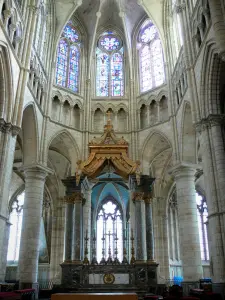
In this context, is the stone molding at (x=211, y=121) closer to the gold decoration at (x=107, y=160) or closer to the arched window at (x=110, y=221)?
the gold decoration at (x=107, y=160)

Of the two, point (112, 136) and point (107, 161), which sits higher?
point (112, 136)

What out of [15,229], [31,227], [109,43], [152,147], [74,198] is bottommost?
[31,227]

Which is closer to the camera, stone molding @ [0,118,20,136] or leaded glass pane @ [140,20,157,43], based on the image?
stone molding @ [0,118,20,136]

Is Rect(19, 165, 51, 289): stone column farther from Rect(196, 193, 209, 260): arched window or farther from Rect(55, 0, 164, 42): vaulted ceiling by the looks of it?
Rect(196, 193, 209, 260): arched window

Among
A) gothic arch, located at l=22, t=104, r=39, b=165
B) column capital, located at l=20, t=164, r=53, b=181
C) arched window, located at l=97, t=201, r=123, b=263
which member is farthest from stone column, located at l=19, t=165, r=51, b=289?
arched window, located at l=97, t=201, r=123, b=263

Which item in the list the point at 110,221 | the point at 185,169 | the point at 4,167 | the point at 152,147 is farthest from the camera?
the point at 110,221

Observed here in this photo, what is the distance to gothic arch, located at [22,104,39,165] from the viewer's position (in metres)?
20.3

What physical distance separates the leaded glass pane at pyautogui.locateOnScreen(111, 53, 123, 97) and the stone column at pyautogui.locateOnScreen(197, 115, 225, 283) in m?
12.5

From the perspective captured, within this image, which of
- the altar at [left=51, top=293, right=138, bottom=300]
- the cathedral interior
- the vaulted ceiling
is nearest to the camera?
the altar at [left=51, top=293, right=138, bottom=300]

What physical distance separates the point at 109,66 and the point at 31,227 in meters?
15.3

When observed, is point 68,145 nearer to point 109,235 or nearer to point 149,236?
point 109,235

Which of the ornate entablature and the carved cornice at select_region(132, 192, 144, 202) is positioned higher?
the ornate entablature

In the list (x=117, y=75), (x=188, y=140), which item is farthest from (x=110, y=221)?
(x=188, y=140)

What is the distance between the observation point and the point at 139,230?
A: 48.8ft
